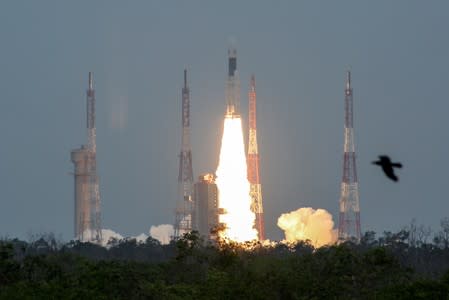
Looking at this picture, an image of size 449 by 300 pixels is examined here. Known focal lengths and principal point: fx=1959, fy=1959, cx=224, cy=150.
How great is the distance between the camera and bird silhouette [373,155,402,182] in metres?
54.2

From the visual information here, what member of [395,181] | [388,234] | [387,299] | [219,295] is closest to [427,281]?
[387,299]

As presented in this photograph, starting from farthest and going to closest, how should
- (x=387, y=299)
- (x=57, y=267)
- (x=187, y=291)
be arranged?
(x=57, y=267), (x=187, y=291), (x=387, y=299)

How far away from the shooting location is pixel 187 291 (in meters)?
92.1

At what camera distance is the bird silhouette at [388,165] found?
2136 inches

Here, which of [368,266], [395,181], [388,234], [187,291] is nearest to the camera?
[395,181]

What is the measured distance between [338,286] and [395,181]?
4057 centimetres

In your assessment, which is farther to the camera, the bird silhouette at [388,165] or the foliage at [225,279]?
the foliage at [225,279]

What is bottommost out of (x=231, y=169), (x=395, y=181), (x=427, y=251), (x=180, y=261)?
(x=395, y=181)

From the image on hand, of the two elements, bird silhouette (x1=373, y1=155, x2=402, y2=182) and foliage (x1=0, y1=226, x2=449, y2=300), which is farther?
foliage (x1=0, y1=226, x2=449, y2=300)

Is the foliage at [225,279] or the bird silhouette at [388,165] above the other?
the foliage at [225,279]

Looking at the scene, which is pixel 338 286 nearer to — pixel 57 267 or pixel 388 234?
pixel 57 267

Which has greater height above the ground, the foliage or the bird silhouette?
the foliage

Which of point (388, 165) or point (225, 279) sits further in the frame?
point (225, 279)

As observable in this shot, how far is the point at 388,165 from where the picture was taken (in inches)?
2148
